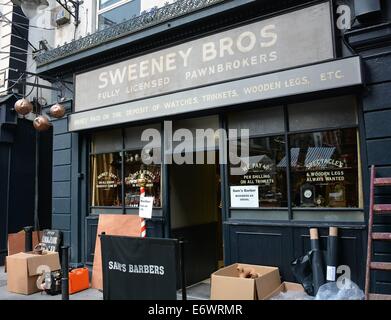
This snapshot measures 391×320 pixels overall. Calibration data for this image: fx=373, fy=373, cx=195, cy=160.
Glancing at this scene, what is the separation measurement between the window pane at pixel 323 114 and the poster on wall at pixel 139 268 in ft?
10.0

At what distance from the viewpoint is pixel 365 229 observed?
525cm

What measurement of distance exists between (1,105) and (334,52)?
8.66 meters

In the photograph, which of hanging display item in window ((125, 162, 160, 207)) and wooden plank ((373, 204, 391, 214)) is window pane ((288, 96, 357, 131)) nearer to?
wooden plank ((373, 204, 391, 214))

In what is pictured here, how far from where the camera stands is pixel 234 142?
21.8 feet

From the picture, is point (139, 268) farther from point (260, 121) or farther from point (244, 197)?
point (260, 121)

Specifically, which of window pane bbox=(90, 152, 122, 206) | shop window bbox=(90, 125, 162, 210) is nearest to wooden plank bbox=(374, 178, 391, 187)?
shop window bbox=(90, 125, 162, 210)

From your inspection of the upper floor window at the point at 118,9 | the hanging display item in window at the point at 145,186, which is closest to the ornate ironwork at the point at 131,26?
the upper floor window at the point at 118,9

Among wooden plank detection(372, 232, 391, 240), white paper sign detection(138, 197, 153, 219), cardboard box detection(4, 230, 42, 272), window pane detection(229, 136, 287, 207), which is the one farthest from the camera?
cardboard box detection(4, 230, 42, 272)

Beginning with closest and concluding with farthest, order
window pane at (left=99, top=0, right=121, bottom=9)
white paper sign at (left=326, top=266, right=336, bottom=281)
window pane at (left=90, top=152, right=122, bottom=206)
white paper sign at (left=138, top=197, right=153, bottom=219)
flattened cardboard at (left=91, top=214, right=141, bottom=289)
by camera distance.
Result: white paper sign at (left=326, top=266, right=336, bottom=281)
white paper sign at (left=138, top=197, right=153, bottom=219)
flattened cardboard at (left=91, top=214, right=141, bottom=289)
window pane at (left=90, top=152, right=122, bottom=206)
window pane at (left=99, top=0, right=121, bottom=9)

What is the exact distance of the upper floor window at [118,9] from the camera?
8.37 meters

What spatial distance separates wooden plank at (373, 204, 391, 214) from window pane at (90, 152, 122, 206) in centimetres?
522

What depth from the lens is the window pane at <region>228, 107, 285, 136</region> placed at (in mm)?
6227

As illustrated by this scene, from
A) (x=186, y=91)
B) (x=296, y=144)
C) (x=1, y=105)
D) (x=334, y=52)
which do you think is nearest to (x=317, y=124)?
(x=296, y=144)
